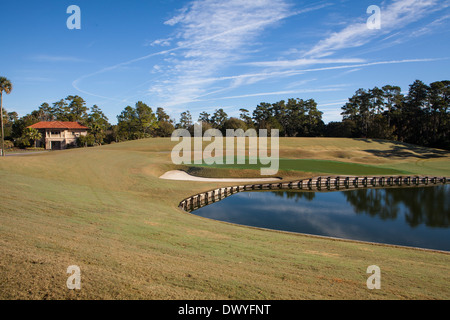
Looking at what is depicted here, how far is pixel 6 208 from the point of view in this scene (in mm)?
11898

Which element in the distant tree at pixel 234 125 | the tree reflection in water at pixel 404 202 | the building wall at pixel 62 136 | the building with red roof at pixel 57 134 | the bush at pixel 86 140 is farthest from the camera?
the distant tree at pixel 234 125

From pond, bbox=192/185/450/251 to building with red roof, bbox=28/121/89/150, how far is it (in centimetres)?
6653

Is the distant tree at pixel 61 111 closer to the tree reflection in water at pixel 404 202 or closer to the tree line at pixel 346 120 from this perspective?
the tree line at pixel 346 120

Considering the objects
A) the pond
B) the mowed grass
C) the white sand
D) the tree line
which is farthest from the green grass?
the tree line

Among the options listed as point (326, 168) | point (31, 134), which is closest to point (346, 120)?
point (326, 168)

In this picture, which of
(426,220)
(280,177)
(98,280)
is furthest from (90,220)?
(280,177)

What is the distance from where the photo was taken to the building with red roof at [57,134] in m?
74.0

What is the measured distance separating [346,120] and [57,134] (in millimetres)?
87112

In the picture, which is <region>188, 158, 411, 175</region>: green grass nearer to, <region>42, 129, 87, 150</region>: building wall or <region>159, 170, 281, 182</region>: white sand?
<region>159, 170, 281, 182</region>: white sand

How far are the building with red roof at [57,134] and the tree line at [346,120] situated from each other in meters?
3.11

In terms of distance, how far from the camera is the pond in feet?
50.4

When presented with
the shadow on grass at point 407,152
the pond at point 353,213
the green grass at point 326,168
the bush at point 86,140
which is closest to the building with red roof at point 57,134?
the bush at point 86,140

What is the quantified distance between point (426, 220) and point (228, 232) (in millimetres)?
14617
